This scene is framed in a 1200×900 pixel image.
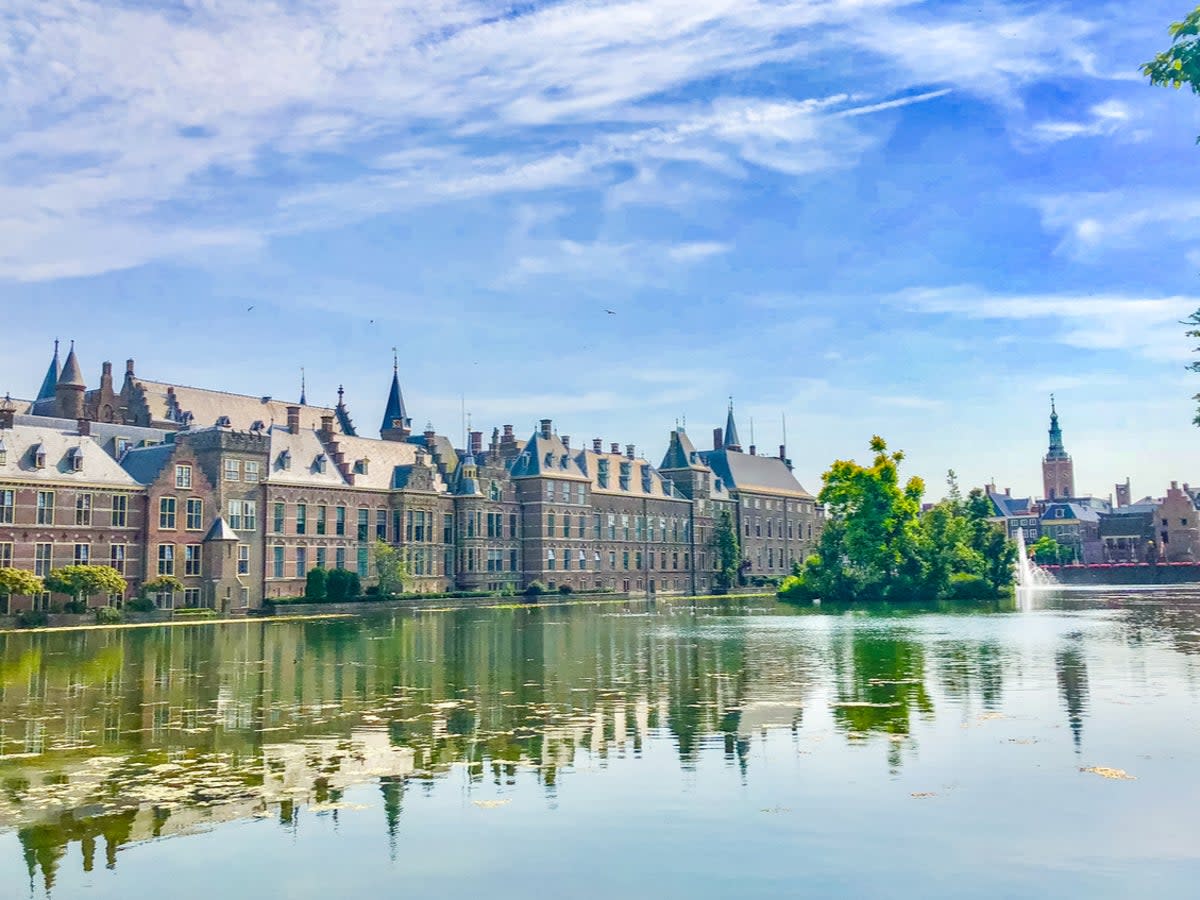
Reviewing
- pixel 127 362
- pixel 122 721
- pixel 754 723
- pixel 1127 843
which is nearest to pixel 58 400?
pixel 127 362

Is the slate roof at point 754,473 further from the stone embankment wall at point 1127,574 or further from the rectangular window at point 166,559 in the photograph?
the rectangular window at point 166,559

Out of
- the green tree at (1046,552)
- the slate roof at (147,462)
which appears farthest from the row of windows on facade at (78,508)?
the green tree at (1046,552)

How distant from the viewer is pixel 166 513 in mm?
61094

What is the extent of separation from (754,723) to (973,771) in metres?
4.59

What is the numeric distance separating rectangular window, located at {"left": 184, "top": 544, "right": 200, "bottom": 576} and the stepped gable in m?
12.6

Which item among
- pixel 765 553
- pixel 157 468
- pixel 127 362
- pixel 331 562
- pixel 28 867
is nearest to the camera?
pixel 28 867

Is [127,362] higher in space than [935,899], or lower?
higher

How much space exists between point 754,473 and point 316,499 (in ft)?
205

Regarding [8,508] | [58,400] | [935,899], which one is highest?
[58,400]

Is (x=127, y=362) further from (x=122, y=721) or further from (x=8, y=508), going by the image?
(x=122, y=721)

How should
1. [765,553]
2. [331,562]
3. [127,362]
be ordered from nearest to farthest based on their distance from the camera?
[331,562]
[127,362]
[765,553]

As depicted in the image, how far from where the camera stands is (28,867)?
1089cm

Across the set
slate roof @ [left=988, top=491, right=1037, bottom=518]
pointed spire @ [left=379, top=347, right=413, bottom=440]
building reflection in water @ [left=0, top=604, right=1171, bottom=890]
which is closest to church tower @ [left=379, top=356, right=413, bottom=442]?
pointed spire @ [left=379, top=347, right=413, bottom=440]

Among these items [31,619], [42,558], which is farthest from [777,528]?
[31,619]
